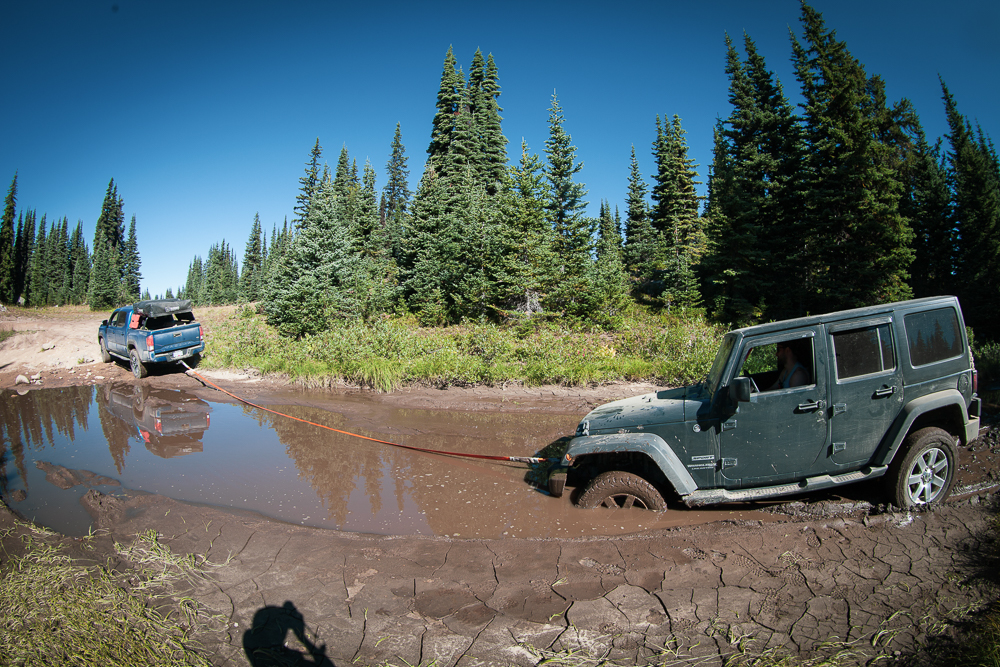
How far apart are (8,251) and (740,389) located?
Answer: 228ft

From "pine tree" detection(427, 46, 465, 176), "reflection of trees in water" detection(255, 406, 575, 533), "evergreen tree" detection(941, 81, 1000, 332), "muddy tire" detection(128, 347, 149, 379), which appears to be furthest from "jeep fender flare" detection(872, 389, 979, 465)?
"pine tree" detection(427, 46, 465, 176)

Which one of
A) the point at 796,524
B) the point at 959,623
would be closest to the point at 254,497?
the point at 796,524

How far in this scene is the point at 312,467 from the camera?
24.8 feet

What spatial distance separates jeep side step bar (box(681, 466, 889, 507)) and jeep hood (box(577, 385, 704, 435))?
821 millimetres

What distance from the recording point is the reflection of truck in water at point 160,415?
29.0 ft

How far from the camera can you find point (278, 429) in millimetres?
9758

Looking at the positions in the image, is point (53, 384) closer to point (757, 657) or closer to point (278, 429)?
point (278, 429)

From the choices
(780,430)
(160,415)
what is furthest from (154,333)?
(780,430)

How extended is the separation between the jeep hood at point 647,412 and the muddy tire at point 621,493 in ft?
1.80

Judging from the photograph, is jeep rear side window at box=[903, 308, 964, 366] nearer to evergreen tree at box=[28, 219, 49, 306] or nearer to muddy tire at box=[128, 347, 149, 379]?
muddy tire at box=[128, 347, 149, 379]

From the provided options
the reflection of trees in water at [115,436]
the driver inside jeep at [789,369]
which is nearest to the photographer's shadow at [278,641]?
the driver inside jeep at [789,369]

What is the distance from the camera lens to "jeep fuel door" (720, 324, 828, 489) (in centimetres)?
455

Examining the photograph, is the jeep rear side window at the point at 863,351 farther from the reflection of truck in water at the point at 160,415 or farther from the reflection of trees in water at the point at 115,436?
the reflection of trees in water at the point at 115,436

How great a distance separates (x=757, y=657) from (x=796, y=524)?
6.88 feet
